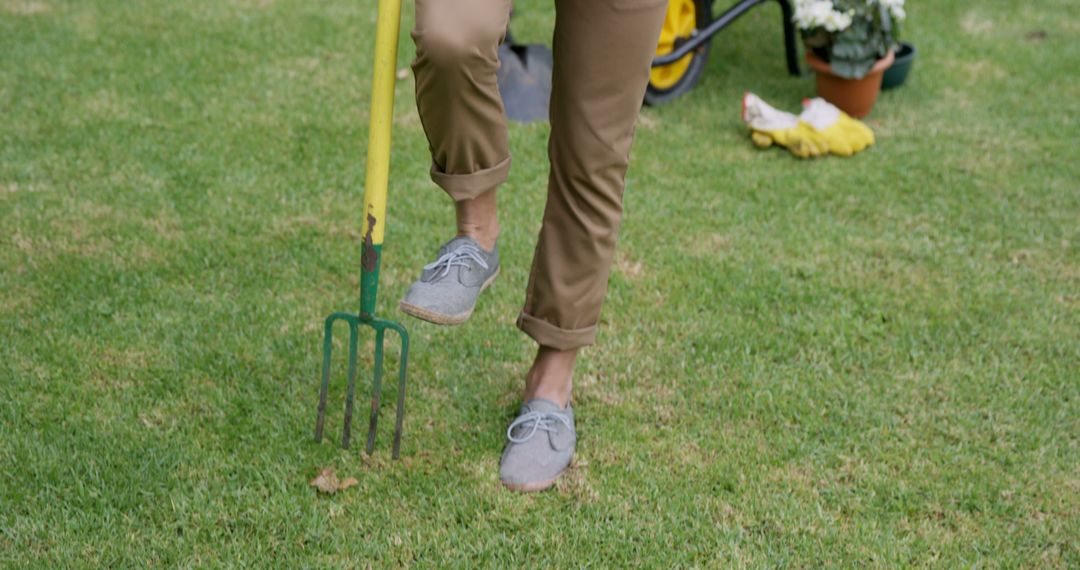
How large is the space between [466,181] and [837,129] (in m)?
2.19

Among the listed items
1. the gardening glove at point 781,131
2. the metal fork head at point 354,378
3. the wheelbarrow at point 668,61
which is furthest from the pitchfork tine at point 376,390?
the gardening glove at point 781,131

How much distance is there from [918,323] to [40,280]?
2.30 meters

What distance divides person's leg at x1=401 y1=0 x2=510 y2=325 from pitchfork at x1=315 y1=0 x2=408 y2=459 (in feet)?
0.23

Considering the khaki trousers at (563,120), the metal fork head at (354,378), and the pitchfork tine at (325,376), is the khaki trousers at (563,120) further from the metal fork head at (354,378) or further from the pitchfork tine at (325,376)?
the pitchfork tine at (325,376)

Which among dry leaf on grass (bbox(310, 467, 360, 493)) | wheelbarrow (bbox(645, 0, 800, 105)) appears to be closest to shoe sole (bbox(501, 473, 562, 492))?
dry leaf on grass (bbox(310, 467, 360, 493))

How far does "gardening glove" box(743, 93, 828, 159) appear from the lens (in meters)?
3.96

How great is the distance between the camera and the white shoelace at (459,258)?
7.34 ft

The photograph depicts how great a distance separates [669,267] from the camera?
3221 millimetres

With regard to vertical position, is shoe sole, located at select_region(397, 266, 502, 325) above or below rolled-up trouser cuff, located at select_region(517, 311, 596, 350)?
above

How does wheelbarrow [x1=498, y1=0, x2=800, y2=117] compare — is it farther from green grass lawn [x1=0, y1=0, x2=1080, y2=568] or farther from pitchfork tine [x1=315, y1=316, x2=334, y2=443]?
pitchfork tine [x1=315, y1=316, x2=334, y2=443]

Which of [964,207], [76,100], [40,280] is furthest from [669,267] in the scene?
[76,100]

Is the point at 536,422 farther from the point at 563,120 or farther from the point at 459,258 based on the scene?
the point at 563,120

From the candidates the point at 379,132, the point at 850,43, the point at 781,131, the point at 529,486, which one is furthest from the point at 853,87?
the point at 379,132

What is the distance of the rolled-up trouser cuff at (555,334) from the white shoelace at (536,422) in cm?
16
